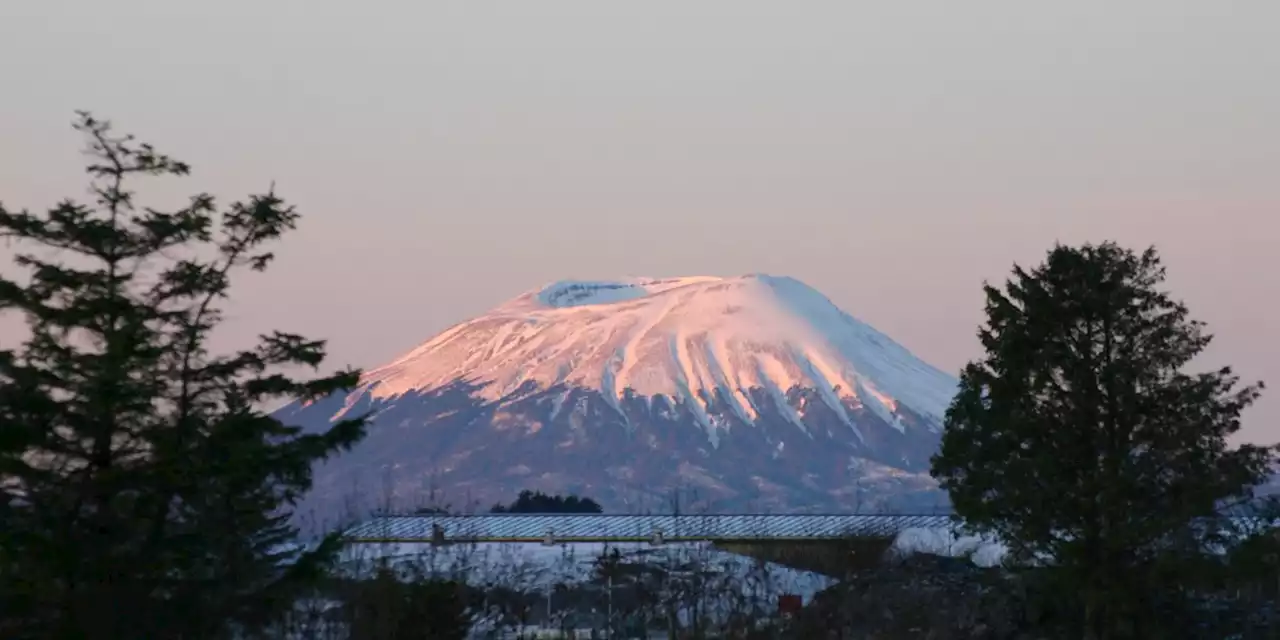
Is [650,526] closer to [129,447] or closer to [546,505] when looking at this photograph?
[546,505]

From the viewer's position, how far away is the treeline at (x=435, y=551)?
54.6ft

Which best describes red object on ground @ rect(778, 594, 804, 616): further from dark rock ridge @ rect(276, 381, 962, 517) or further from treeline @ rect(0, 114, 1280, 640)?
dark rock ridge @ rect(276, 381, 962, 517)

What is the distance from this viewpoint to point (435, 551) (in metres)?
28.5

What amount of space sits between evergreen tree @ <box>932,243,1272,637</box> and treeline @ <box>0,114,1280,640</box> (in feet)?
0.11

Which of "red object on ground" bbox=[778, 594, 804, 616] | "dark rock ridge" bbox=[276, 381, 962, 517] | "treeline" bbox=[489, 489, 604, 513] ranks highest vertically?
"dark rock ridge" bbox=[276, 381, 962, 517]

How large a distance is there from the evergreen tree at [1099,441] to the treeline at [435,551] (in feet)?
0.11

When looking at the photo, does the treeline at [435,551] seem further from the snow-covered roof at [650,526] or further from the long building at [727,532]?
the snow-covered roof at [650,526]

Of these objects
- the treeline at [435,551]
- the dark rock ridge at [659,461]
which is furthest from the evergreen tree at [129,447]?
the dark rock ridge at [659,461]

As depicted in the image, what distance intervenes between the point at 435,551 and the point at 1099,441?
32.7 feet

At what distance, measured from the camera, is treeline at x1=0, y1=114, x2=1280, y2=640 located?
16641 mm

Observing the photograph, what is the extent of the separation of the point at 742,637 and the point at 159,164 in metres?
11.2

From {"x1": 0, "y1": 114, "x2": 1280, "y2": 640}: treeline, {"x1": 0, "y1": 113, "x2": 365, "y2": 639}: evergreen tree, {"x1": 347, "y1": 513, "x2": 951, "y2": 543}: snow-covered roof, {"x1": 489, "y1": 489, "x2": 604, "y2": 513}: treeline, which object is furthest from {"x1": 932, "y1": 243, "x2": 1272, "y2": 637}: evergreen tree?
{"x1": 489, "y1": 489, "x2": 604, "y2": 513}: treeline

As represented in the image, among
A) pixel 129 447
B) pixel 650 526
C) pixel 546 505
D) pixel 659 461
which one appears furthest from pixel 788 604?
pixel 659 461

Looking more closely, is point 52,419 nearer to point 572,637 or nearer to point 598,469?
point 572,637
